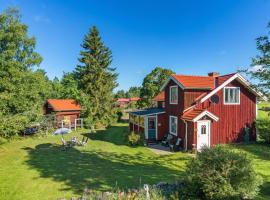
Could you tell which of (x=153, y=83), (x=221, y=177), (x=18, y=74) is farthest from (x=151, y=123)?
(x=153, y=83)

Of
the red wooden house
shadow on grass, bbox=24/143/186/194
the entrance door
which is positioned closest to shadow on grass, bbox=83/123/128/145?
the entrance door

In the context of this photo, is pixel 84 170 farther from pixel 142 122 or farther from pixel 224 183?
pixel 142 122

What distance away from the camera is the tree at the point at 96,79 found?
34909 millimetres

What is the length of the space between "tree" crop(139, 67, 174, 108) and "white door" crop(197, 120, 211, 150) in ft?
82.1

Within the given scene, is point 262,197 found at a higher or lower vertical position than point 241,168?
lower

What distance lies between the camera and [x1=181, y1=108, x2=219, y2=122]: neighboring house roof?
1684cm

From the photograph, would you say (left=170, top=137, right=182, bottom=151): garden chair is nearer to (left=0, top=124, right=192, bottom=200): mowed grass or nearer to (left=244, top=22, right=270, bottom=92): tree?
(left=0, top=124, right=192, bottom=200): mowed grass

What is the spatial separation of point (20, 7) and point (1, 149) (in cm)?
1355

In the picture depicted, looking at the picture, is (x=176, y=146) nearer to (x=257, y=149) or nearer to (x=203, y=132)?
(x=203, y=132)

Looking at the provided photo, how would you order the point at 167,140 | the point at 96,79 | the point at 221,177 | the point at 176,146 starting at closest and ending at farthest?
the point at 221,177 → the point at 176,146 → the point at 167,140 → the point at 96,79

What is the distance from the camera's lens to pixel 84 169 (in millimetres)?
12500

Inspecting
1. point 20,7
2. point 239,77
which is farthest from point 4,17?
point 239,77

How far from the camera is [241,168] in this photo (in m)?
7.28

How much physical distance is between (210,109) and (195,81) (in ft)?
10.0
